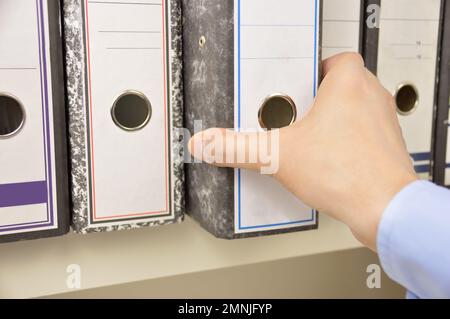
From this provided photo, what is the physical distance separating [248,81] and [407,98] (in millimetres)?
210

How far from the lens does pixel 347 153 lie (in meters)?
0.36

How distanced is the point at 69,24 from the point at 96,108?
2.6 inches

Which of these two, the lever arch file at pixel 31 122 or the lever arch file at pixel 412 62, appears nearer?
the lever arch file at pixel 31 122

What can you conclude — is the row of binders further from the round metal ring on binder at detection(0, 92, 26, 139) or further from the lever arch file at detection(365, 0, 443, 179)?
the lever arch file at detection(365, 0, 443, 179)

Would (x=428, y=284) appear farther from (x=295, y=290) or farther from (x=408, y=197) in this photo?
(x=295, y=290)

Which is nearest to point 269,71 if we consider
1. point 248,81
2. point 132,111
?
point 248,81

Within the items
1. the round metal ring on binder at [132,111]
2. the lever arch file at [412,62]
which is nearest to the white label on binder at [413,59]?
the lever arch file at [412,62]

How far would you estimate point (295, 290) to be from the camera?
0.65m

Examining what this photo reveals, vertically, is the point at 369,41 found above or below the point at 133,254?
above

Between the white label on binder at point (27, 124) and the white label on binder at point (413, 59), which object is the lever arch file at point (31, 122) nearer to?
the white label on binder at point (27, 124)

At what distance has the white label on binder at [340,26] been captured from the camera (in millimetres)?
491

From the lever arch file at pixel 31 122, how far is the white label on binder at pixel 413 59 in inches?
11.8

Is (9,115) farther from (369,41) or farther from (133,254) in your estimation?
(369,41)
